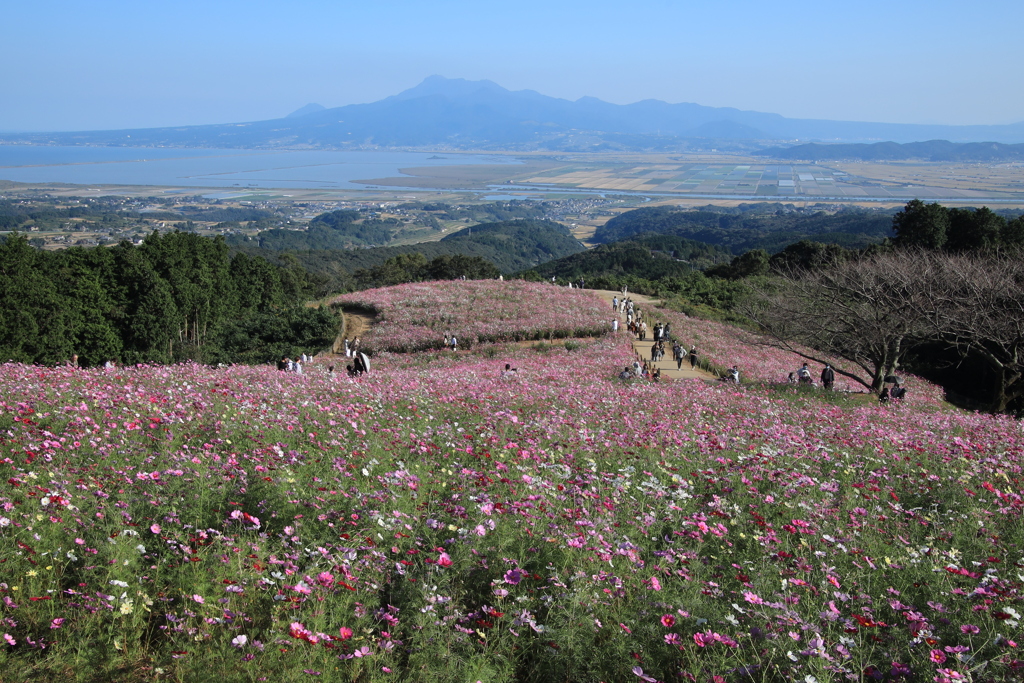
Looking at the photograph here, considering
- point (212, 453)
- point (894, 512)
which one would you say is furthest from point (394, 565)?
point (894, 512)

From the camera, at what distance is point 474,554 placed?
5109 mm

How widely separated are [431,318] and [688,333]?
14879mm

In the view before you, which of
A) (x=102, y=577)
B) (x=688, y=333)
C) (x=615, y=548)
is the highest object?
(x=102, y=577)

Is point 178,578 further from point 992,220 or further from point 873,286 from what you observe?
point 992,220

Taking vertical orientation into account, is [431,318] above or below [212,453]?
below

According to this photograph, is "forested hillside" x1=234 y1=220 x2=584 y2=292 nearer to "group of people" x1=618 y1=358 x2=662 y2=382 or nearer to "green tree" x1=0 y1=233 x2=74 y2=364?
"green tree" x1=0 y1=233 x2=74 y2=364

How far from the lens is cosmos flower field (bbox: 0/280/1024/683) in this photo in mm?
3992

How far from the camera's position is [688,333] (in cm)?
3581

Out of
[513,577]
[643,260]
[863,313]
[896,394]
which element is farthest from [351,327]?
[643,260]

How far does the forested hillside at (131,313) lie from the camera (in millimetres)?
29578

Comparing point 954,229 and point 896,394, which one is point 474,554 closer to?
point 896,394

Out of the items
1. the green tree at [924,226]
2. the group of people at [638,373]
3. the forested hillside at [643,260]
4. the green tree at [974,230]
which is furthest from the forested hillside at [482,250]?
the group of people at [638,373]

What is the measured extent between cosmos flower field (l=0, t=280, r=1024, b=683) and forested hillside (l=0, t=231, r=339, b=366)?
25477mm

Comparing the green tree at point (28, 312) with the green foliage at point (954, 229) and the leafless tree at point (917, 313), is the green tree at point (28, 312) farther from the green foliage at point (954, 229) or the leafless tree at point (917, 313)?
the green foliage at point (954, 229)
